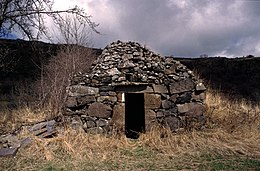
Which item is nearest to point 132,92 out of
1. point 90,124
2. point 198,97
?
point 90,124

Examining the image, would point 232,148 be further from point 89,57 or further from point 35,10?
point 89,57

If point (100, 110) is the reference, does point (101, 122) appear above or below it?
below

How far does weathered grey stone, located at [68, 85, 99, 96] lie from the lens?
7588 mm

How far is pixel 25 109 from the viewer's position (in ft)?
32.0

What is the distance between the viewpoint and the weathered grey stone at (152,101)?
24.4 ft

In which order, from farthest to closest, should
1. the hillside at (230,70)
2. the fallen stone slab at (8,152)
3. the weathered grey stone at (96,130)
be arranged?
the hillside at (230,70) → the weathered grey stone at (96,130) → the fallen stone slab at (8,152)

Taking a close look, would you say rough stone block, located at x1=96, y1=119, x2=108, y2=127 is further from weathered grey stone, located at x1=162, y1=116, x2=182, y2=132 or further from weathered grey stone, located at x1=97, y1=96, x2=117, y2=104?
weathered grey stone, located at x1=162, y1=116, x2=182, y2=132

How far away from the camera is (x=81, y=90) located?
7.63m

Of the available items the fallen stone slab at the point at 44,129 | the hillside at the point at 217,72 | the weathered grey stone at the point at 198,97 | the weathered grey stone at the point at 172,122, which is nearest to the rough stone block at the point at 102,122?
the fallen stone slab at the point at 44,129

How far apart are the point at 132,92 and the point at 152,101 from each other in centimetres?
54

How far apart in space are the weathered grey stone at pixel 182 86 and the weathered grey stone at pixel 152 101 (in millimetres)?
450

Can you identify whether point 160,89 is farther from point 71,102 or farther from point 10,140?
point 10,140

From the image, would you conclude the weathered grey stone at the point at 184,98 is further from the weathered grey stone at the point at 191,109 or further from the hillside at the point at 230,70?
the hillside at the point at 230,70

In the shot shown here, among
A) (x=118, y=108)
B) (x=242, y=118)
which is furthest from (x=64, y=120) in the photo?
(x=242, y=118)
